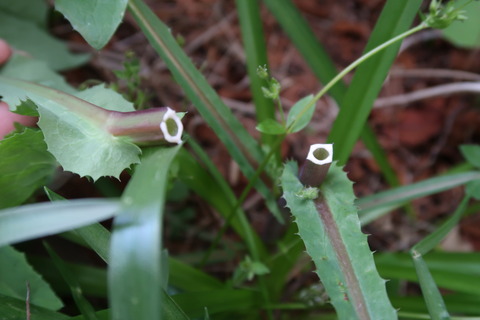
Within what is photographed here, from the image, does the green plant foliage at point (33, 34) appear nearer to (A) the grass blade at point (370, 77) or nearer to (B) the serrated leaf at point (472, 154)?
(A) the grass blade at point (370, 77)

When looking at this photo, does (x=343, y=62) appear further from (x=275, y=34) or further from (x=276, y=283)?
(x=276, y=283)

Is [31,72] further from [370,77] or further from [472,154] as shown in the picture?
[472,154]

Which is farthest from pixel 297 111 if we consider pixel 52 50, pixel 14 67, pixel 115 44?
pixel 115 44

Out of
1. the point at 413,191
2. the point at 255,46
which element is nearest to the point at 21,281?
the point at 255,46

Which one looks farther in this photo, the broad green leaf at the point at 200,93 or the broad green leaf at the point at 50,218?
the broad green leaf at the point at 200,93

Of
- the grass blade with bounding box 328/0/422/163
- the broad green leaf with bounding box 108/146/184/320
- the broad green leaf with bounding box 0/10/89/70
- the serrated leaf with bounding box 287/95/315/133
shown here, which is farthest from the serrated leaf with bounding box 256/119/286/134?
the broad green leaf with bounding box 0/10/89/70

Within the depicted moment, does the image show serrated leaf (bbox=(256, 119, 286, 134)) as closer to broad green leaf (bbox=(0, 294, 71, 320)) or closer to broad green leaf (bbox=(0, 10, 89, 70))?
broad green leaf (bbox=(0, 294, 71, 320))

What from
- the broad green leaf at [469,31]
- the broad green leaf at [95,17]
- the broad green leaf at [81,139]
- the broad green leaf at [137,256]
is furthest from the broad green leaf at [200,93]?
the broad green leaf at [469,31]
